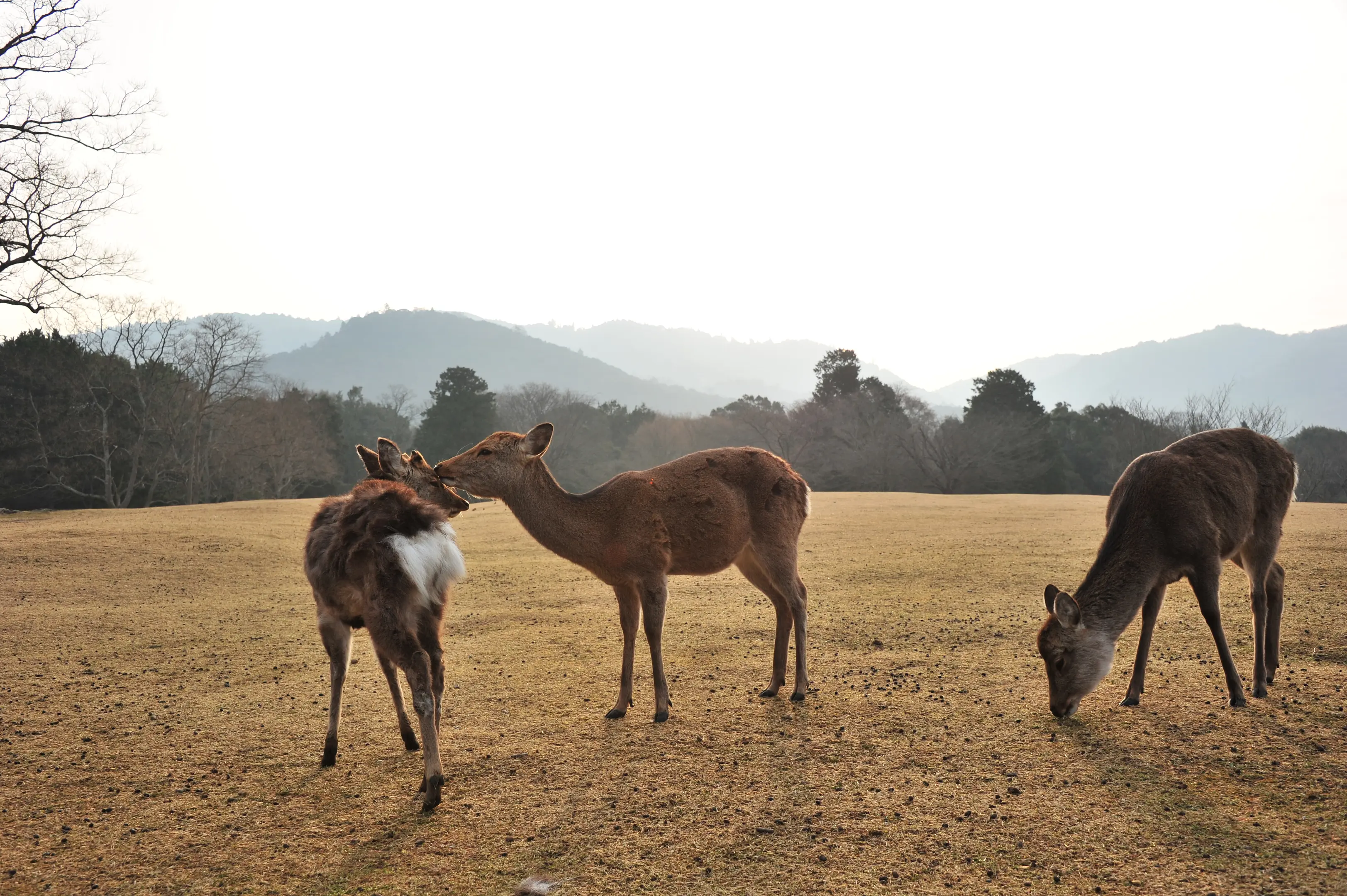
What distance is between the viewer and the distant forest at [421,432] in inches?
1428

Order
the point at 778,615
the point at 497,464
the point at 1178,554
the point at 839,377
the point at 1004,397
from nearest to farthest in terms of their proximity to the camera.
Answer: the point at 1178,554 < the point at 497,464 < the point at 778,615 < the point at 1004,397 < the point at 839,377

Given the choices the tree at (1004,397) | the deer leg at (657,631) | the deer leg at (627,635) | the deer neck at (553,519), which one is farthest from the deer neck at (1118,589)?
the tree at (1004,397)

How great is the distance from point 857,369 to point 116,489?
47.6 meters

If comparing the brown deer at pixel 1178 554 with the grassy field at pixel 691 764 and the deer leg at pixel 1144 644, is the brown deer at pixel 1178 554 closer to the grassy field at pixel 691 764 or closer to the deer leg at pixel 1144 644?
the deer leg at pixel 1144 644

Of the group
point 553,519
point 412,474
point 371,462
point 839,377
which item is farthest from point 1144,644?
point 839,377

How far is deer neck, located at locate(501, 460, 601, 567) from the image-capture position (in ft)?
21.1

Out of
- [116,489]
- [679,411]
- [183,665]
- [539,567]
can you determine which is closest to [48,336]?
[116,489]

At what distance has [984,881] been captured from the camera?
360cm

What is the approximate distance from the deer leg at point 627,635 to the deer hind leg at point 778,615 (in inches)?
38.7

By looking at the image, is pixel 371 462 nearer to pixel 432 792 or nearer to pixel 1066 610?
pixel 432 792

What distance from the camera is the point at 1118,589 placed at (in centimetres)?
568

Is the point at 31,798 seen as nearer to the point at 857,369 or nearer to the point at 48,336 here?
the point at 48,336

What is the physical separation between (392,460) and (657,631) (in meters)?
2.45

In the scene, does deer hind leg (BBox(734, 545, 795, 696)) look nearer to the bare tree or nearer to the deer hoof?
the deer hoof
